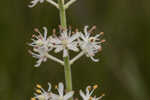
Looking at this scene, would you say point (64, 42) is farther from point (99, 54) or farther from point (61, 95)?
point (99, 54)

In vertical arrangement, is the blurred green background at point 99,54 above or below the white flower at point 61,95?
above

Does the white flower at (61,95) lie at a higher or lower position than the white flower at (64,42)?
lower

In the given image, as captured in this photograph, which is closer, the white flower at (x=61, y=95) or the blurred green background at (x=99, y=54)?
the white flower at (x=61, y=95)

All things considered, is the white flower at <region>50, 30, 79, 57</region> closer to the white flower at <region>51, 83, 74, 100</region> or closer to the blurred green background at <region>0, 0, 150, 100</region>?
the white flower at <region>51, 83, 74, 100</region>

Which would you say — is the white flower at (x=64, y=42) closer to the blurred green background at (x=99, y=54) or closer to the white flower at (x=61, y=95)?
the white flower at (x=61, y=95)

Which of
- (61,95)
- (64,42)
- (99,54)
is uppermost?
(99,54)

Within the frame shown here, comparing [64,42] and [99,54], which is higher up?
[99,54]

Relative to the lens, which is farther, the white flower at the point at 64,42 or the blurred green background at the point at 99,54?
the blurred green background at the point at 99,54

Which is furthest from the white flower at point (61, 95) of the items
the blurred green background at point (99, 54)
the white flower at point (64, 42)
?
the blurred green background at point (99, 54)

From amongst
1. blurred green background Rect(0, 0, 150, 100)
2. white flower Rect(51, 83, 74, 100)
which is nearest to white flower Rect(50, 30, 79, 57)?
white flower Rect(51, 83, 74, 100)

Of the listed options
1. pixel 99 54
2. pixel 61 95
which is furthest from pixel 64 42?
pixel 99 54
